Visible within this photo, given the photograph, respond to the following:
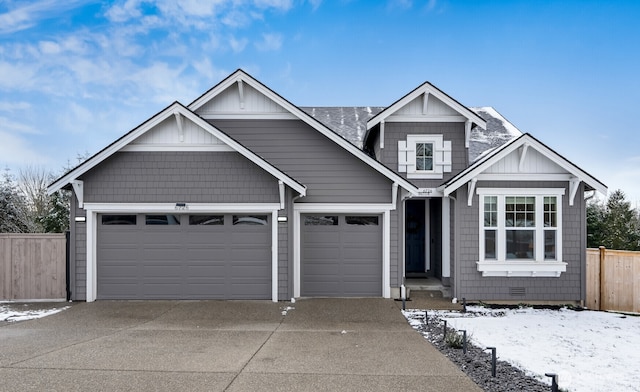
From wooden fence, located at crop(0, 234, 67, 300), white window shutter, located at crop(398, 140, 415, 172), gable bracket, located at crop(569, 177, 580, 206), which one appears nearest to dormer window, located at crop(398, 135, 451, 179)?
white window shutter, located at crop(398, 140, 415, 172)

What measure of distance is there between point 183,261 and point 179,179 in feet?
7.01

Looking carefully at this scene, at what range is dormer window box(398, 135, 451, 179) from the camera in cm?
1194

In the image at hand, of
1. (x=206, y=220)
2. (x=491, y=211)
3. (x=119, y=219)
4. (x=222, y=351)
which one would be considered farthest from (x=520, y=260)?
(x=119, y=219)

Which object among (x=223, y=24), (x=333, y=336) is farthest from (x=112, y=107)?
(x=333, y=336)

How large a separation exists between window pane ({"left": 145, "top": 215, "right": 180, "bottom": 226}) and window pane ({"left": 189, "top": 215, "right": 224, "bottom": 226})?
1.26 ft

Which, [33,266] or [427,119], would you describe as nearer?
[33,266]

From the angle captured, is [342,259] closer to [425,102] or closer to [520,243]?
[520,243]

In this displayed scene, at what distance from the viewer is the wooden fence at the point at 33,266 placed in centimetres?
1050

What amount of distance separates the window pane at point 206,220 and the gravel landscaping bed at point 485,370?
5804mm

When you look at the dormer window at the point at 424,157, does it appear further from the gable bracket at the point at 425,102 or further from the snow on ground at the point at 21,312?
the snow on ground at the point at 21,312

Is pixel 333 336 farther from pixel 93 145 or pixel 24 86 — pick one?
pixel 93 145

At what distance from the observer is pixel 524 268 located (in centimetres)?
1035

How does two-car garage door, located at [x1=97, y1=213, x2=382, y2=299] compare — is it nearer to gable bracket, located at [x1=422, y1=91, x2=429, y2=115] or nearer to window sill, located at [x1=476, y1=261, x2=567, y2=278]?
gable bracket, located at [x1=422, y1=91, x2=429, y2=115]

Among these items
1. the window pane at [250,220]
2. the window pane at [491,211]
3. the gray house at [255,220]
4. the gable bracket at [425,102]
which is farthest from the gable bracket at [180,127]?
the window pane at [491,211]
